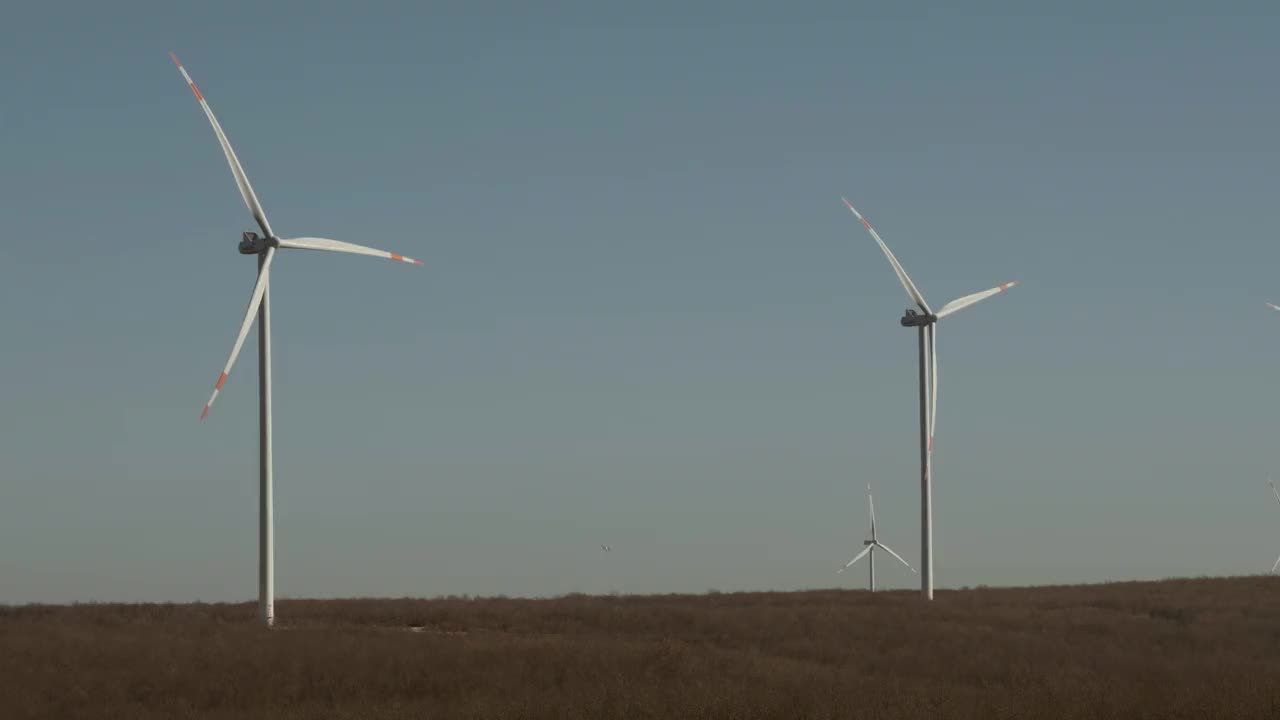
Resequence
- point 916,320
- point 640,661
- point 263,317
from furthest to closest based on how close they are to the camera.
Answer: point 916,320 < point 263,317 < point 640,661

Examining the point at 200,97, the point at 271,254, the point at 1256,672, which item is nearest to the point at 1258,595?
the point at 1256,672

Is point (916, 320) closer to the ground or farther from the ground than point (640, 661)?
farther from the ground

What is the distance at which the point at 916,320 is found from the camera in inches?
2277

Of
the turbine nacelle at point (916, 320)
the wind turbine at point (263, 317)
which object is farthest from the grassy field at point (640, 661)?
the turbine nacelle at point (916, 320)

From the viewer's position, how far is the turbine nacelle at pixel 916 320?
5775 cm

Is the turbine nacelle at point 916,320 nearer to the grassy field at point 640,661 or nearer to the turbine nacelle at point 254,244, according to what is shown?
the grassy field at point 640,661

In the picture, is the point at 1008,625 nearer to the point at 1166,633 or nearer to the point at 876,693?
the point at 1166,633

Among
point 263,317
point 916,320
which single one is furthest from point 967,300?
point 263,317

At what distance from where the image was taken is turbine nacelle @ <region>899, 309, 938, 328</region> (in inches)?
2274

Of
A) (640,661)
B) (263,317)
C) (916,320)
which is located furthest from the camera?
(916,320)

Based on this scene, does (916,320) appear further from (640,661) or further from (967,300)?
(640,661)

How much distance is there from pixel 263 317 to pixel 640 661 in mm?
17631

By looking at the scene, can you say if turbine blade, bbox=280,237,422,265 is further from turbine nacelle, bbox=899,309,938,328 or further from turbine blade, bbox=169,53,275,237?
turbine nacelle, bbox=899,309,938,328

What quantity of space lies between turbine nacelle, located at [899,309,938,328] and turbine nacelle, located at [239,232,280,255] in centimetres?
2530
